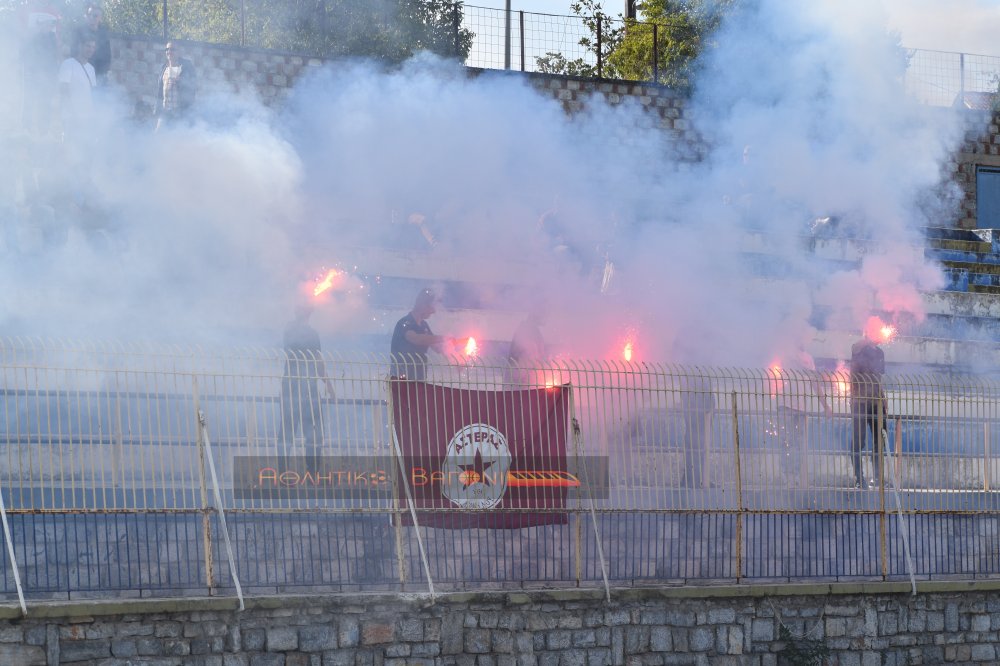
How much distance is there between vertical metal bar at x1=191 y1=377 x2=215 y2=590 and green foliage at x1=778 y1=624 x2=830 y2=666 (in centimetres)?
439

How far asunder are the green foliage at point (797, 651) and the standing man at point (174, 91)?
10011mm

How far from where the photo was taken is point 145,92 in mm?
18438

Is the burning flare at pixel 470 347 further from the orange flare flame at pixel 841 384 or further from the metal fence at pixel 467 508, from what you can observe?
the orange flare flame at pixel 841 384

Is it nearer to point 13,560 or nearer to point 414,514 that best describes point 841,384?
point 414,514

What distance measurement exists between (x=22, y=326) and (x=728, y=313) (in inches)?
355

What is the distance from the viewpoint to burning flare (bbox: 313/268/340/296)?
1513 centimetres

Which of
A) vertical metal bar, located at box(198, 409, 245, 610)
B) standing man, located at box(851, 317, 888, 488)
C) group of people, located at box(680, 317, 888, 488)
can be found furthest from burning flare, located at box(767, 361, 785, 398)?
vertical metal bar, located at box(198, 409, 245, 610)

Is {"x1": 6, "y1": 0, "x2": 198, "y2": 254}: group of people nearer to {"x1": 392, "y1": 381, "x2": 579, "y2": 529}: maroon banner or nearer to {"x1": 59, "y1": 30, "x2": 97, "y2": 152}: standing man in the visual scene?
{"x1": 59, "y1": 30, "x2": 97, "y2": 152}: standing man

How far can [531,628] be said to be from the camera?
384 inches

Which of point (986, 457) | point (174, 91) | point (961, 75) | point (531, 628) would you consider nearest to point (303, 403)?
point (531, 628)

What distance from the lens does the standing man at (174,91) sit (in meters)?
16.8

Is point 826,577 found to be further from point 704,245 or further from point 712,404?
point 704,245

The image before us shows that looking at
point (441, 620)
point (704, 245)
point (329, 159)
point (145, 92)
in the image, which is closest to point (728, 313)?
point (704, 245)

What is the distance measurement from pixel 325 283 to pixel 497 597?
6309mm
